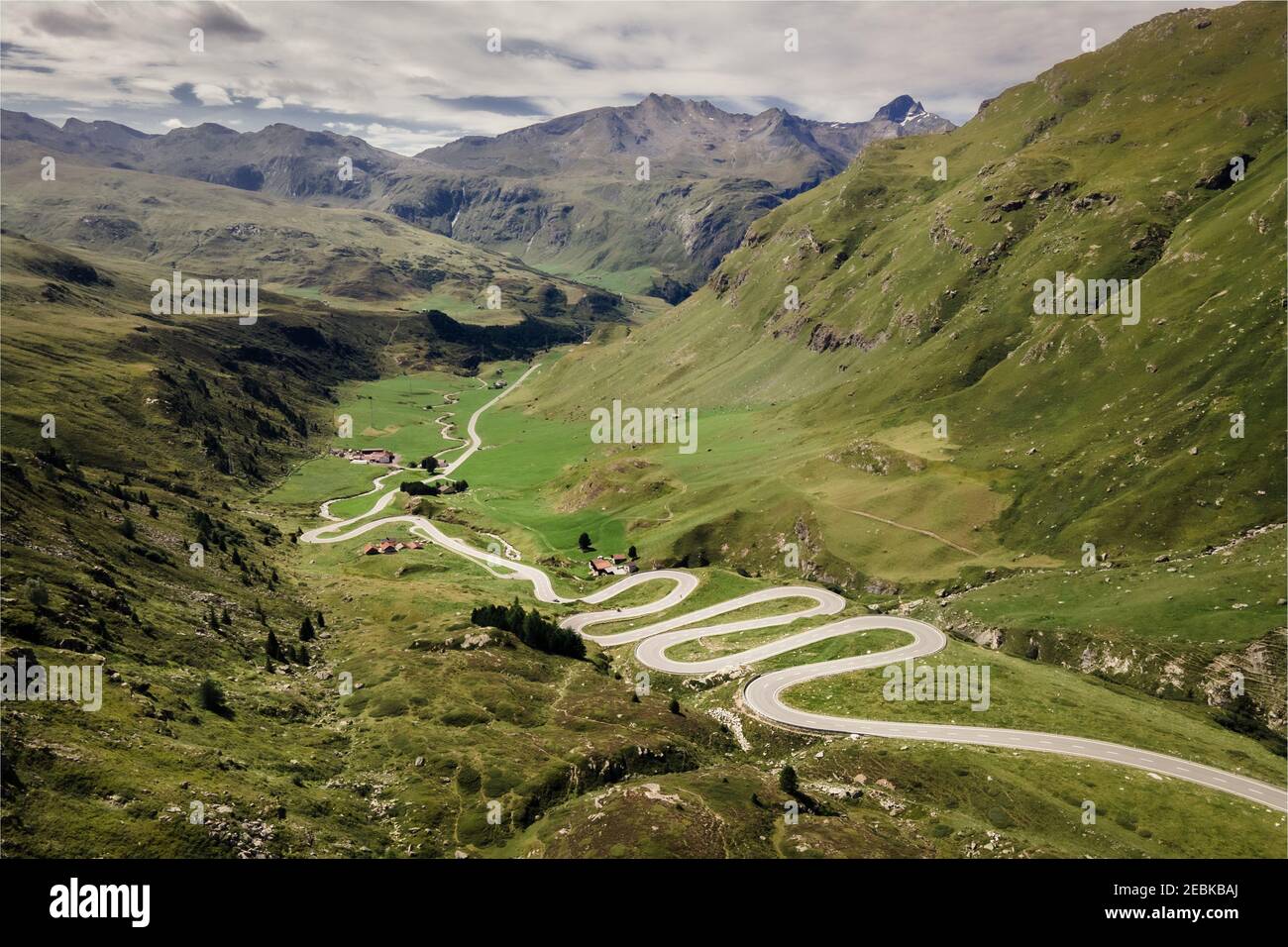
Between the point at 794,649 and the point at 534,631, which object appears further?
the point at 534,631

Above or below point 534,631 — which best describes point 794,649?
below

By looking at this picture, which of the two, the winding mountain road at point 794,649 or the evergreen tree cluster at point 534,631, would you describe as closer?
the winding mountain road at point 794,649

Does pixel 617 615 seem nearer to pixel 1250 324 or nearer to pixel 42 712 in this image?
pixel 42 712

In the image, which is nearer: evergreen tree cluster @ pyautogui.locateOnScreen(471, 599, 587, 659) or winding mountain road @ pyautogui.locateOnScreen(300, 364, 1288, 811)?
winding mountain road @ pyautogui.locateOnScreen(300, 364, 1288, 811)
